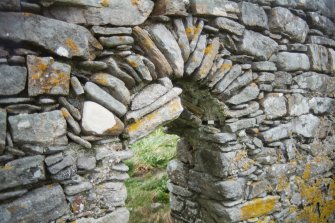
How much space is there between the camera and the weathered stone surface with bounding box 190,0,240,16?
235 centimetres

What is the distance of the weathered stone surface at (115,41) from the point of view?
6.11 feet

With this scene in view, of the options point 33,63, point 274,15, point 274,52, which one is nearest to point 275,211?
point 274,52

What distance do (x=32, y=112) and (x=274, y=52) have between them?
2.33 meters

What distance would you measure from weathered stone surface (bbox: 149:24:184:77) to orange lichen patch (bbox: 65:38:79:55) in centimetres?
58

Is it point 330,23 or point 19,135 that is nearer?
point 19,135

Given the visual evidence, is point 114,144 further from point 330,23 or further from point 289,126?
point 330,23

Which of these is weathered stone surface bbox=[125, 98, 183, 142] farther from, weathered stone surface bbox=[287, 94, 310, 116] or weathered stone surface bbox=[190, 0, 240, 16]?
weathered stone surface bbox=[287, 94, 310, 116]

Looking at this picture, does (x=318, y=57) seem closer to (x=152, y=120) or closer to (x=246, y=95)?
(x=246, y=95)

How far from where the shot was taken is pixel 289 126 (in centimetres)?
326

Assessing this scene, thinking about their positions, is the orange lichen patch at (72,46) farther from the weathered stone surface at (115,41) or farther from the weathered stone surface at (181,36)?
the weathered stone surface at (181,36)

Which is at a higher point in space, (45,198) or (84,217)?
(45,198)

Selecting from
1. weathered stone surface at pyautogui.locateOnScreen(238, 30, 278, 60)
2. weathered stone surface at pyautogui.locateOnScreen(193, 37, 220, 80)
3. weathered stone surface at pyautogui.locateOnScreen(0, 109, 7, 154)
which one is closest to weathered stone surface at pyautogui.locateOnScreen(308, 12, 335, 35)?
weathered stone surface at pyautogui.locateOnScreen(238, 30, 278, 60)

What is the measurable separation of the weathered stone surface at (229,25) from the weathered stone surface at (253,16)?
9 cm

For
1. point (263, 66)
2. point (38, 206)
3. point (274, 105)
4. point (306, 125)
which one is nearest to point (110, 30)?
point (38, 206)
